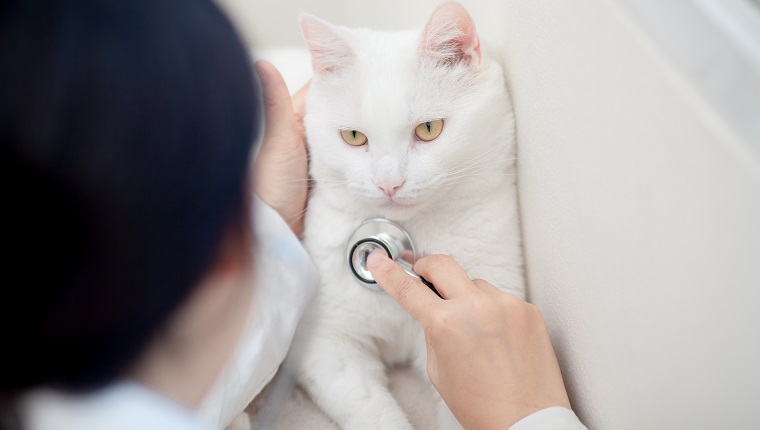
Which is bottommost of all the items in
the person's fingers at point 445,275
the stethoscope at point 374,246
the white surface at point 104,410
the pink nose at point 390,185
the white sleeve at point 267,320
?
the white sleeve at point 267,320

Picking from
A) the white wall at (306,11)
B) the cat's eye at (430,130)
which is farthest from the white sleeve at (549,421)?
the white wall at (306,11)

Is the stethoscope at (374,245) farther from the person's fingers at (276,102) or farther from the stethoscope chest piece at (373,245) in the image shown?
the person's fingers at (276,102)

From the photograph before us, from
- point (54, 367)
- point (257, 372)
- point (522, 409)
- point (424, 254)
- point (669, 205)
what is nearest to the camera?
point (54, 367)

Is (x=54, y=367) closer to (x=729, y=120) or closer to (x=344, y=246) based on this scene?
(x=729, y=120)

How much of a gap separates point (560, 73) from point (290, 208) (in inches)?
20.7

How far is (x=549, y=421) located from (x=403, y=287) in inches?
9.9

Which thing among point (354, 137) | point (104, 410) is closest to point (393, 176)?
point (354, 137)

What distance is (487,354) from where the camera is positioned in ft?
2.54

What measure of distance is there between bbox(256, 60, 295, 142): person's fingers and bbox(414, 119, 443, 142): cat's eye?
9.0 inches

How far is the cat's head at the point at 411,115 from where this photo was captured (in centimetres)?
91

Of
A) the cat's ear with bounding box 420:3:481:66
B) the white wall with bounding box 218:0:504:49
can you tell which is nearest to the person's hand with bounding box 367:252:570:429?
the cat's ear with bounding box 420:3:481:66

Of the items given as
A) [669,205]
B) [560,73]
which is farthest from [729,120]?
[560,73]

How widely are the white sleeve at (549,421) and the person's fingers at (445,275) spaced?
176 mm

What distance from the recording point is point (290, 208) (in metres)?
1.09
